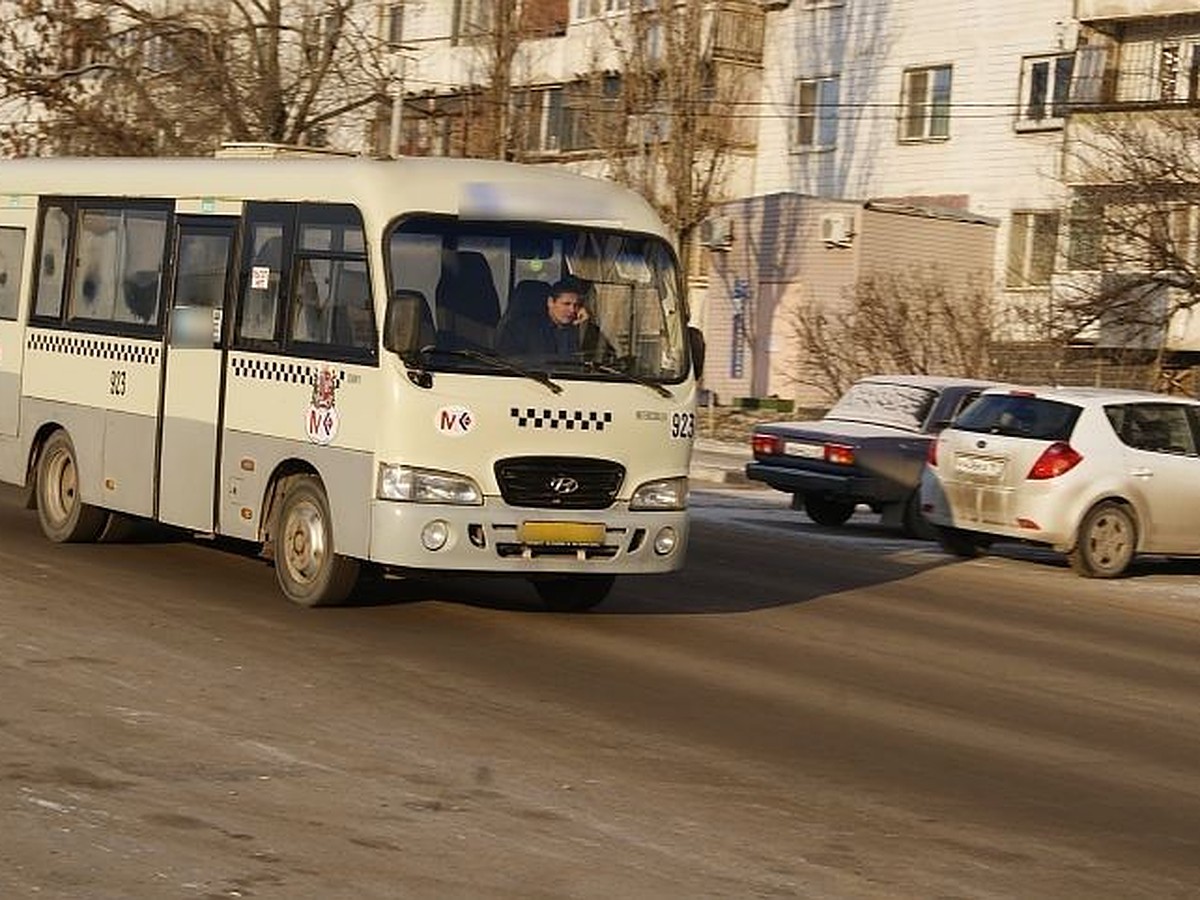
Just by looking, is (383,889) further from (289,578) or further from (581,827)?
(289,578)

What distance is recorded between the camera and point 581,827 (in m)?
8.99

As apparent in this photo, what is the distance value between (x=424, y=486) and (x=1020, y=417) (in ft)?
29.3

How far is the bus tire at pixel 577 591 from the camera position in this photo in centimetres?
1598

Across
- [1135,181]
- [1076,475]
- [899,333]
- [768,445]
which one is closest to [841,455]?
[768,445]

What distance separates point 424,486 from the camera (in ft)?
47.2

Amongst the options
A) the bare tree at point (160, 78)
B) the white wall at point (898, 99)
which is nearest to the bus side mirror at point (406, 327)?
the bare tree at point (160, 78)

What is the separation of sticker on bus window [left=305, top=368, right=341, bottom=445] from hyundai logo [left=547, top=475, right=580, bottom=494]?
129 cm

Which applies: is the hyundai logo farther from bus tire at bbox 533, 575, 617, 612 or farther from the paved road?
bus tire at bbox 533, 575, 617, 612

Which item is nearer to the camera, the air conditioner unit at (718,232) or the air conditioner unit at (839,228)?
the air conditioner unit at (839,228)

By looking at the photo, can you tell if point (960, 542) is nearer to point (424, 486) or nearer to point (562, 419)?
point (562, 419)

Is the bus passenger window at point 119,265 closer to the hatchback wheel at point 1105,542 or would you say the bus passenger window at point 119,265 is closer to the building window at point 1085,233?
the hatchback wheel at point 1105,542

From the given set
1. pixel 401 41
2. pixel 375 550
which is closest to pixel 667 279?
pixel 375 550

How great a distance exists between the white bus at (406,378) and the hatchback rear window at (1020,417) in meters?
6.91

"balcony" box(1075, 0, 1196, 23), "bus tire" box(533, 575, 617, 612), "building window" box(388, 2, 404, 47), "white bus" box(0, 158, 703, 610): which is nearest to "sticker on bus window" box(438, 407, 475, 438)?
"white bus" box(0, 158, 703, 610)
